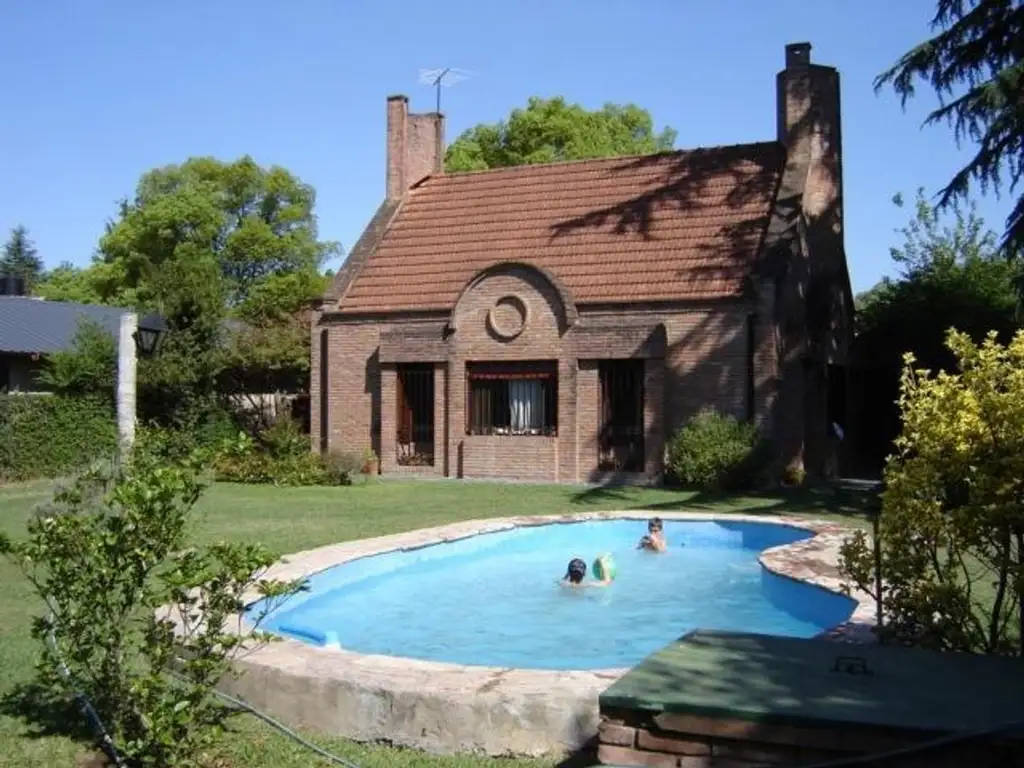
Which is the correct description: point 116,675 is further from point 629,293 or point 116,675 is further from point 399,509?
point 629,293

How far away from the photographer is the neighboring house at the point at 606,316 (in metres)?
23.0

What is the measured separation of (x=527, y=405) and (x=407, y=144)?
31.2 ft

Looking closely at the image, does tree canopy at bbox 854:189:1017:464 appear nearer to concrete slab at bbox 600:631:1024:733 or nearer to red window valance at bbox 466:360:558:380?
red window valance at bbox 466:360:558:380

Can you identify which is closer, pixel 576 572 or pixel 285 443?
pixel 576 572

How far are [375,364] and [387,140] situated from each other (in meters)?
7.17

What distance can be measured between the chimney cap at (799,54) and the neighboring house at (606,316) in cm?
6

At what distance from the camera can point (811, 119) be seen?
24.7 m

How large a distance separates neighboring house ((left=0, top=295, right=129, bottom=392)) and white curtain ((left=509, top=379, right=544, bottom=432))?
43.3 ft

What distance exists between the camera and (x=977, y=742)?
3773mm

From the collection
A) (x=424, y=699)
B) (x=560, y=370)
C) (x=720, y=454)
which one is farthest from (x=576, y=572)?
(x=560, y=370)

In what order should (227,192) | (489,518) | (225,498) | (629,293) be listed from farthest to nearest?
(227,192) → (629,293) → (225,498) → (489,518)

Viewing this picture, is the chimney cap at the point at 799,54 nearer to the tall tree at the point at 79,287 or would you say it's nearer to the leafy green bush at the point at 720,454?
the leafy green bush at the point at 720,454

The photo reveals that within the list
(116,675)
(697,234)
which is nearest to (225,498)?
(697,234)

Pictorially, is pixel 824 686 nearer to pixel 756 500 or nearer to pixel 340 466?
pixel 756 500
